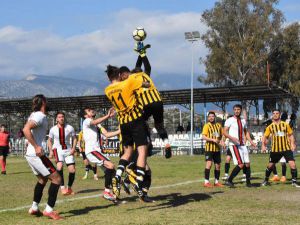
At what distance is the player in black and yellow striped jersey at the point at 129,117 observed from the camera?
9.52 m

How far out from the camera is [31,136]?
9047 millimetres

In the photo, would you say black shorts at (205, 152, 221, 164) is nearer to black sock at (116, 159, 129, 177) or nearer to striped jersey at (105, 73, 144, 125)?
black sock at (116, 159, 129, 177)

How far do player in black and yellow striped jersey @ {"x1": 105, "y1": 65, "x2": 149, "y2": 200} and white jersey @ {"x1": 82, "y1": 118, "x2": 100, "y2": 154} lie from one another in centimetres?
320

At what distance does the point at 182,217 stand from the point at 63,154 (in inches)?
223

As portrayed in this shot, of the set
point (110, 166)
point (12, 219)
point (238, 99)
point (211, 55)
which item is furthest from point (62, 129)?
point (211, 55)

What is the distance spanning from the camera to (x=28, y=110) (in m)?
53.4

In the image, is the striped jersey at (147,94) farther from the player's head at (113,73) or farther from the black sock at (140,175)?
the black sock at (140,175)

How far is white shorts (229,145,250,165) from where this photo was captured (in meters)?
14.2

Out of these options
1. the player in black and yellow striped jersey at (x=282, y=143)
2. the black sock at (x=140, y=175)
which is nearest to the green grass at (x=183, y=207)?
the black sock at (x=140, y=175)

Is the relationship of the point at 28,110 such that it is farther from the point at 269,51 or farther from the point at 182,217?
the point at 182,217

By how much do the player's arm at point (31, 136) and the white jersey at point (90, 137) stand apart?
3937mm

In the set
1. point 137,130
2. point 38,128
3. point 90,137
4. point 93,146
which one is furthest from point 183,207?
point 90,137

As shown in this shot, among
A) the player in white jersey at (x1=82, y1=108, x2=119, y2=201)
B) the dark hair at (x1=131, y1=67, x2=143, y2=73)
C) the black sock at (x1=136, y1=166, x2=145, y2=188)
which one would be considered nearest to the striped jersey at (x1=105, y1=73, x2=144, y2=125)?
the dark hair at (x1=131, y1=67, x2=143, y2=73)

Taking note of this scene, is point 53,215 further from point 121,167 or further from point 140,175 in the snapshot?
point 140,175
